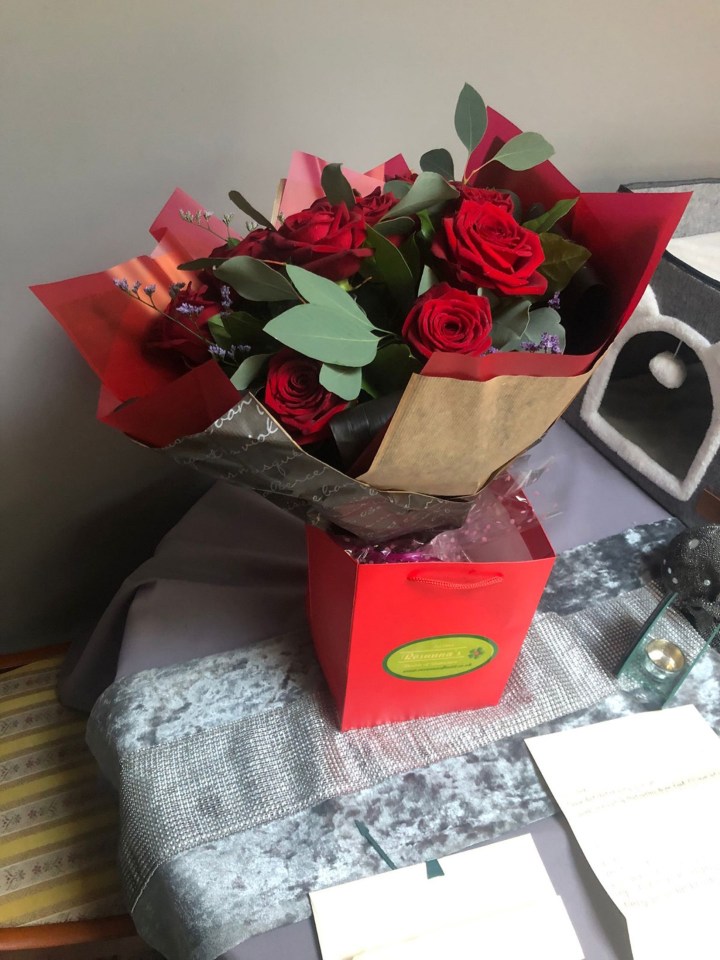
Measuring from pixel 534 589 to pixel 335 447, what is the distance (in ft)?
0.80

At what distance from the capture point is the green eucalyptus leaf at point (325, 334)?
476 mm

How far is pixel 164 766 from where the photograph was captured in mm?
692

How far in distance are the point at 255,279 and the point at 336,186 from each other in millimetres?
137

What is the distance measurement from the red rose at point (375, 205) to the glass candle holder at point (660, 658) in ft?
1.79

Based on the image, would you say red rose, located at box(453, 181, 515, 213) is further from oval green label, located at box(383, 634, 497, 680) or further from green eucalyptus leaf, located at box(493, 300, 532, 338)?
oval green label, located at box(383, 634, 497, 680)

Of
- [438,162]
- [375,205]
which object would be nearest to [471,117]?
[438,162]

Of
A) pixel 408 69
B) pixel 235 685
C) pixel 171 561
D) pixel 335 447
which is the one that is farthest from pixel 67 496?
pixel 408 69

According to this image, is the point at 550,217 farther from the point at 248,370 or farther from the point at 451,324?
the point at 248,370

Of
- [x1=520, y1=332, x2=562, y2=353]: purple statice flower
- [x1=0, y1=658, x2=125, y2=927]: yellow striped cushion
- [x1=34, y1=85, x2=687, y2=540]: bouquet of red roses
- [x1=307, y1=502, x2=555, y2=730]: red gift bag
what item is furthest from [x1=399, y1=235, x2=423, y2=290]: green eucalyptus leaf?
[x1=0, y1=658, x2=125, y2=927]: yellow striped cushion

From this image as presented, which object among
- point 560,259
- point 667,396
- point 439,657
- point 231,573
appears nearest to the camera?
point 560,259

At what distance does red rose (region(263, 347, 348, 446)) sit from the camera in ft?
1.64

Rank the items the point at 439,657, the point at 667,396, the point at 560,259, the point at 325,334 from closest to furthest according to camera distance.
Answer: the point at 325,334 < the point at 560,259 < the point at 439,657 < the point at 667,396

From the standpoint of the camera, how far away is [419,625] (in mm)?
647

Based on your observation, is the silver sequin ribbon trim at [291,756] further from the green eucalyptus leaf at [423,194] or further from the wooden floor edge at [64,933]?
the green eucalyptus leaf at [423,194]
